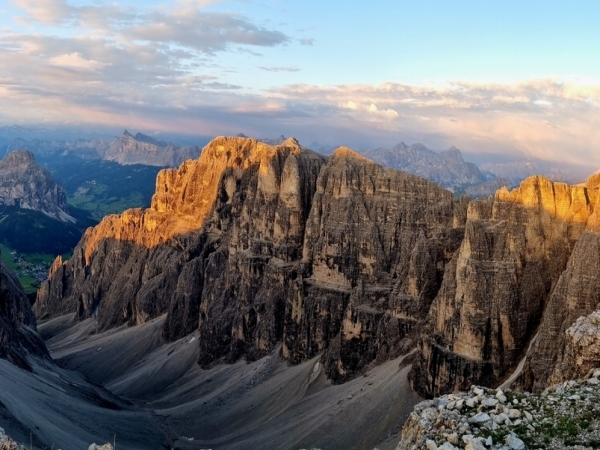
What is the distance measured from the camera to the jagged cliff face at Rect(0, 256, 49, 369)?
91.2m

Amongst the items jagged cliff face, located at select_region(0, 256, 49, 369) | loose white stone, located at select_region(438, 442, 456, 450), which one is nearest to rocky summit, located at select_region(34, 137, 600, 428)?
loose white stone, located at select_region(438, 442, 456, 450)

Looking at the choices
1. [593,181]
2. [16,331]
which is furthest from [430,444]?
[16,331]

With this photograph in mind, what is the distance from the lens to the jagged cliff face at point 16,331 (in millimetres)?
91250

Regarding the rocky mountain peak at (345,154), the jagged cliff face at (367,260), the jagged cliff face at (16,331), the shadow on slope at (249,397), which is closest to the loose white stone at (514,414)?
the shadow on slope at (249,397)

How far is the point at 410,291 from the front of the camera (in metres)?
87.6

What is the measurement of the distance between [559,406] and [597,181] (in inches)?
2026

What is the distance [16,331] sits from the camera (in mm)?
107812

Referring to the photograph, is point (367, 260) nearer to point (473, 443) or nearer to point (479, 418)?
point (479, 418)

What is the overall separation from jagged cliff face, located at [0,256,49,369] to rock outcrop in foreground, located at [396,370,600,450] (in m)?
81.8

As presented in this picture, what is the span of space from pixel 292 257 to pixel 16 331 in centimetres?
5437

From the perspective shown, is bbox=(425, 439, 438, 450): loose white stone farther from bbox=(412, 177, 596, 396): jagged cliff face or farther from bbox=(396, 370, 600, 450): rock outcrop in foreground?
bbox=(412, 177, 596, 396): jagged cliff face

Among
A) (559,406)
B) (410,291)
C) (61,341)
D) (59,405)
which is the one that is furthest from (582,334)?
(61,341)

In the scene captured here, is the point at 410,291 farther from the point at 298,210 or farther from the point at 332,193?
the point at 298,210

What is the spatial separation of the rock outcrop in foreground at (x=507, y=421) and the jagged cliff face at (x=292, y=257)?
202 feet
